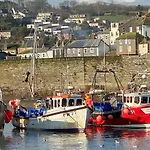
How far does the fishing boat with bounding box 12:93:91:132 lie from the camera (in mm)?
27812

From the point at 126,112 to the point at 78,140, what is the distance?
3294 millimetres

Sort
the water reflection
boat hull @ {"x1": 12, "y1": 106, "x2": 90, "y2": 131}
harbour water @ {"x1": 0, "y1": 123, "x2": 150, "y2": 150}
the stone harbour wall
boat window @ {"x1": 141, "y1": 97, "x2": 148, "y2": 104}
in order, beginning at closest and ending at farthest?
harbour water @ {"x1": 0, "y1": 123, "x2": 150, "y2": 150} → the water reflection → boat hull @ {"x1": 12, "y1": 106, "x2": 90, "y2": 131} → boat window @ {"x1": 141, "y1": 97, "x2": 148, "y2": 104} → the stone harbour wall

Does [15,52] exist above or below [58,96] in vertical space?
below

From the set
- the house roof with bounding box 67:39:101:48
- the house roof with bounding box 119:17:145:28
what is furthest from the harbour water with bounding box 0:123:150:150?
the house roof with bounding box 119:17:145:28

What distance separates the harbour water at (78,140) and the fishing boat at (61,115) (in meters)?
0.34

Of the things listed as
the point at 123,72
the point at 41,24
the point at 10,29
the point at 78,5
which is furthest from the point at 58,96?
the point at 78,5

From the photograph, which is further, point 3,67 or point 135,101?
point 3,67

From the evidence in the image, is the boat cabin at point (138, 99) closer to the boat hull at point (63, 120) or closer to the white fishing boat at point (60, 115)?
the white fishing boat at point (60, 115)

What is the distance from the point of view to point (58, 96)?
2861cm

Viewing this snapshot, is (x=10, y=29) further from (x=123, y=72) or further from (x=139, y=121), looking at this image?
(x=139, y=121)

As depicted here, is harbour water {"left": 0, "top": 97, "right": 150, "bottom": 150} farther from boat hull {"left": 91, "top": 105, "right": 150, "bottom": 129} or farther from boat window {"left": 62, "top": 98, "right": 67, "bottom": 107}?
boat window {"left": 62, "top": 98, "right": 67, "bottom": 107}

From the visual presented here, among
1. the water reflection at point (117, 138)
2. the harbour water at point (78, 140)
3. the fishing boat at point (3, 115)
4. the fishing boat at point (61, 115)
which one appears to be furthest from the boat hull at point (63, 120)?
the fishing boat at point (3, 115)

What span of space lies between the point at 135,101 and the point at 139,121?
0.76m

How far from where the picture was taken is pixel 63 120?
92.2 feet
